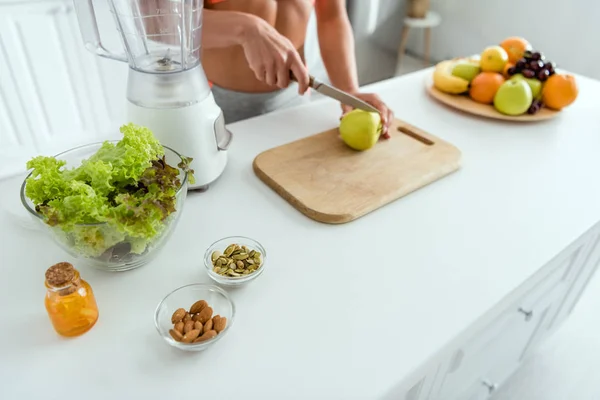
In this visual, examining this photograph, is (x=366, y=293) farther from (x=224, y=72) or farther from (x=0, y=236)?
(x=224, y=72)

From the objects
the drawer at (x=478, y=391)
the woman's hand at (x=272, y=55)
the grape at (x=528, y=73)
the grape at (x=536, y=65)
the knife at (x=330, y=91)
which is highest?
the woman's hand at (x=272, y=55)

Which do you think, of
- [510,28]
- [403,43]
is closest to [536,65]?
[510,28]

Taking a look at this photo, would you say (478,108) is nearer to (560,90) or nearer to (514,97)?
(514,97)

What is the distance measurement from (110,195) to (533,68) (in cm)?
103

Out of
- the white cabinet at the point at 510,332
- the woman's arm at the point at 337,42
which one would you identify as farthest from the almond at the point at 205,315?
the woman's arm at the point at 337,42

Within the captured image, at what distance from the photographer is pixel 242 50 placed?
3.65 feet

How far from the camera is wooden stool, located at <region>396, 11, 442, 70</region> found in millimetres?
2490

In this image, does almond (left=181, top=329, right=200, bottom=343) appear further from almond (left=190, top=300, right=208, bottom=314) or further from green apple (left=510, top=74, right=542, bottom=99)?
green apple (left=510, top=74, right=542, bottom=99)

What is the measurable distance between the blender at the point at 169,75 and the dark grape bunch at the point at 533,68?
77 cm

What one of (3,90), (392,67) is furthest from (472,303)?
(392,67)

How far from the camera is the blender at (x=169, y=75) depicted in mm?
688

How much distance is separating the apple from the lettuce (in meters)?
0.92

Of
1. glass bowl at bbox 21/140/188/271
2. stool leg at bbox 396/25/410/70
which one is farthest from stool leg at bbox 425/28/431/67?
glass bowl at bbox 21/140/188/271

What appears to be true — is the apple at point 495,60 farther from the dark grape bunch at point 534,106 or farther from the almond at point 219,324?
the almond at point 219,324
